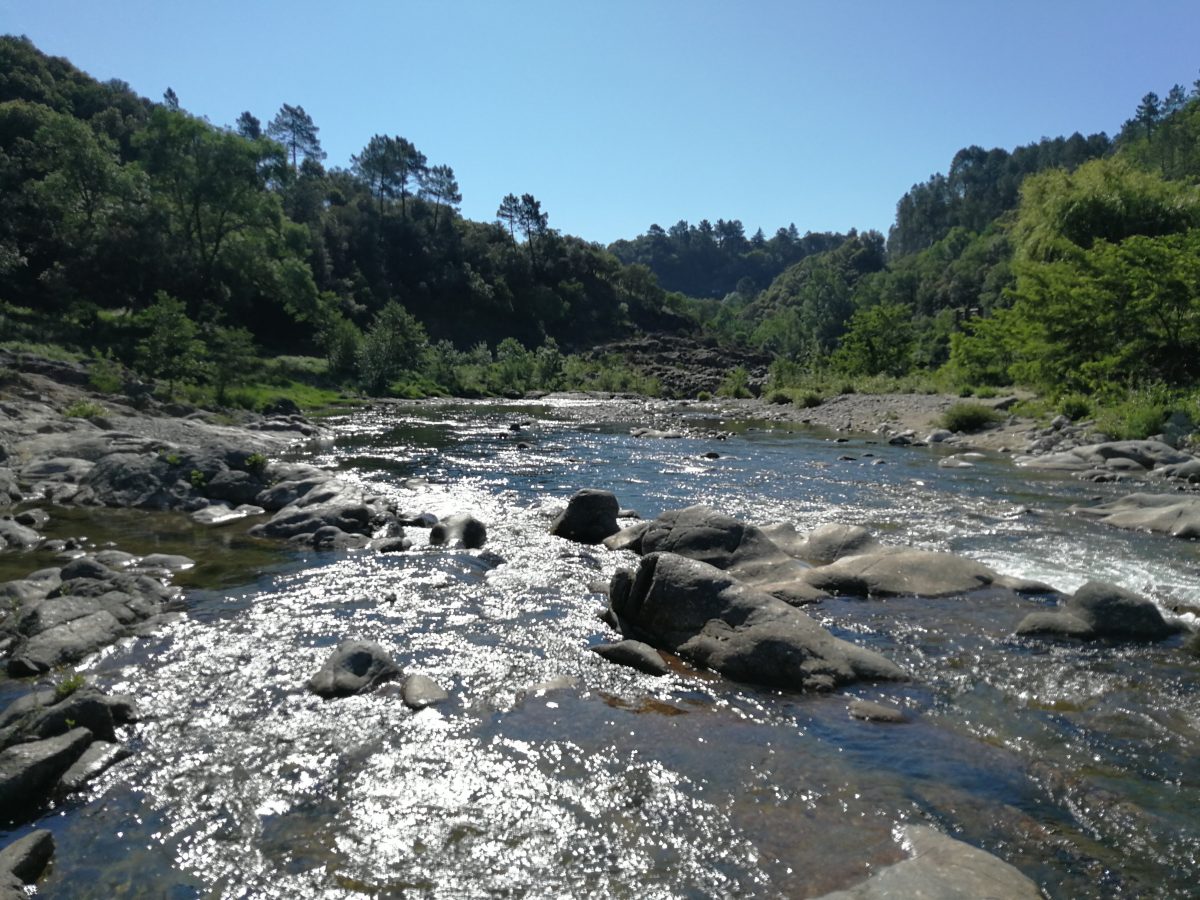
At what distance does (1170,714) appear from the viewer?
796 cm

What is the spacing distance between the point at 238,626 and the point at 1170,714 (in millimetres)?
Answer: 11521

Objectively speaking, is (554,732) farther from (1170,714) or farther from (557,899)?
(1170,714)

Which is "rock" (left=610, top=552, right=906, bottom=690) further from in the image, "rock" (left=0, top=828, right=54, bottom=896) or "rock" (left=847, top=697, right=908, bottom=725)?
"rock" (left=0, top=828, right=54, bottom=896)

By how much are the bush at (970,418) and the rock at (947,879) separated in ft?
109

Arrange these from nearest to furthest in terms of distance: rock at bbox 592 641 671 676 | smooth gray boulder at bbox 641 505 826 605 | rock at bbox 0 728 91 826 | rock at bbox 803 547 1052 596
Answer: rock at bbox 0 728 91 826, rock at bbox 592 641 671 676, rock at bbox 803 547 1052 596, smooth gray boulder at bbox 641 505 826 605

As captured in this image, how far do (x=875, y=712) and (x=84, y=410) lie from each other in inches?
1231

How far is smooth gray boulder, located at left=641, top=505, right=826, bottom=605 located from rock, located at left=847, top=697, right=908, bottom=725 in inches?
148

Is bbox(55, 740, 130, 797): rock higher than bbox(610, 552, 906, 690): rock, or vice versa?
bbox(610, 552, 906, 690): rock

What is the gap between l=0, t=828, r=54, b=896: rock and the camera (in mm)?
5449

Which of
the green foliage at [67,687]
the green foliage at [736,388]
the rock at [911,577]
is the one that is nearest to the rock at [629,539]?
the rock at [911,577]

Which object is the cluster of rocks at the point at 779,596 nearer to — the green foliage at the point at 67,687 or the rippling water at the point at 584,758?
the rippling water at the point at 584,758

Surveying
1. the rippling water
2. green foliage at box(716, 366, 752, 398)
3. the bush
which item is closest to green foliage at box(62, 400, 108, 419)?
the rippling water

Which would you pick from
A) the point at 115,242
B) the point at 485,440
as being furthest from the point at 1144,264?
the point at 115,242

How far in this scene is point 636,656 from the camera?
956 cm
